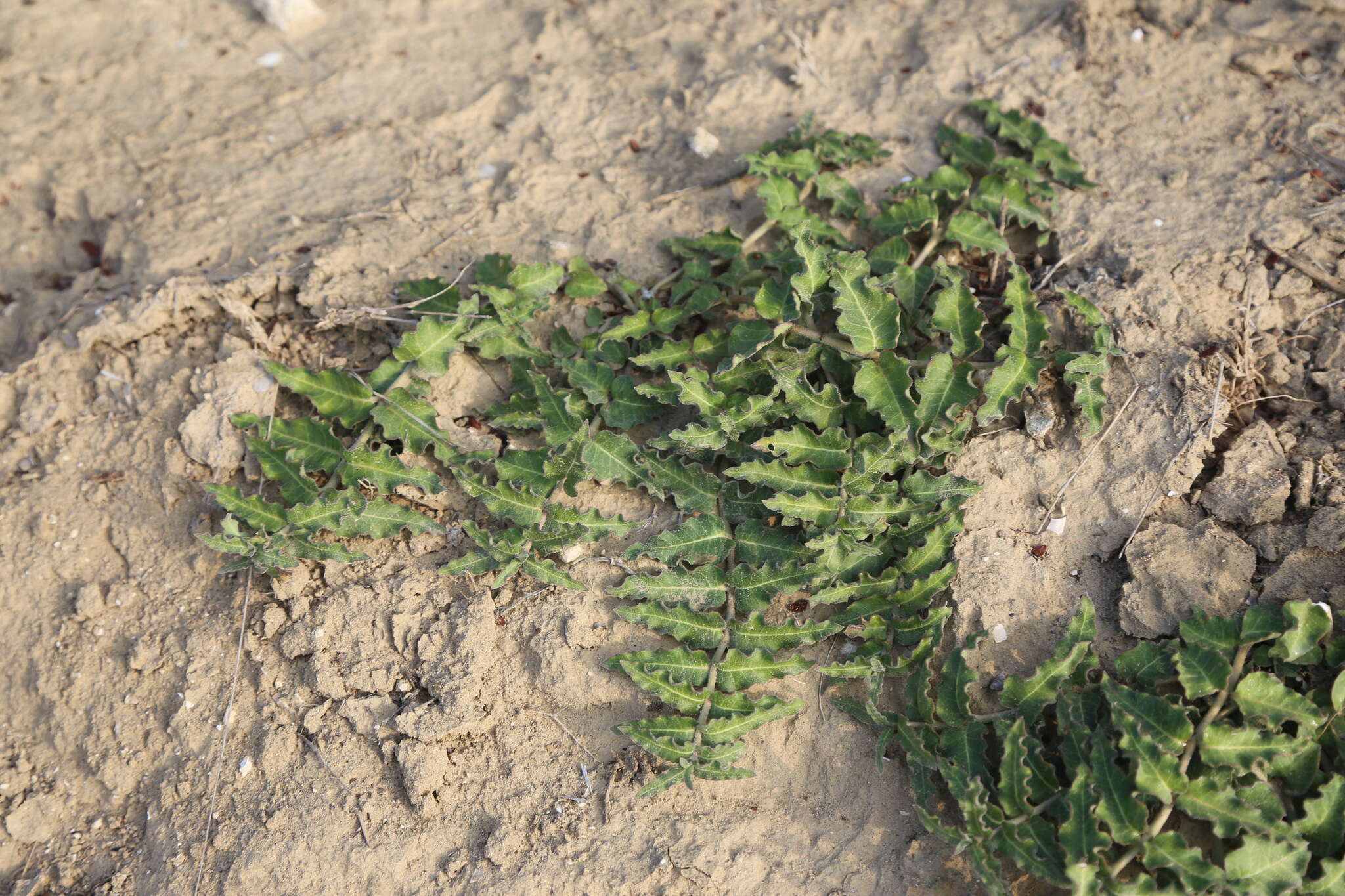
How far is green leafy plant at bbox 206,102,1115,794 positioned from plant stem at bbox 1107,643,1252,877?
0.77 metres

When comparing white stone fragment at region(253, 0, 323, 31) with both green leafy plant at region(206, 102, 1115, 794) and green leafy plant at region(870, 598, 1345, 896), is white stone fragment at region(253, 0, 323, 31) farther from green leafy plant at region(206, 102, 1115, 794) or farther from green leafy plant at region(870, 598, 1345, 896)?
green leafy plant at region(870, 598, 1345, 896)

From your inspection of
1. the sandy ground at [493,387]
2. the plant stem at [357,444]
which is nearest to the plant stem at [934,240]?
the sandy ground at [493,387]

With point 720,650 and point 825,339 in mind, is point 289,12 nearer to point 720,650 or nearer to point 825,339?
point 825,339

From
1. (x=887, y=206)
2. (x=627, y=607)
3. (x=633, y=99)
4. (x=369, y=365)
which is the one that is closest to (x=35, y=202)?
(x=369, y=365)

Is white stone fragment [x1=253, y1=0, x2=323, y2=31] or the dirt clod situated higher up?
white stone fragment [x1=253, y1=0, x2=323, y2=31]

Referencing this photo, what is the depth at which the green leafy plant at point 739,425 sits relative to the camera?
317cm

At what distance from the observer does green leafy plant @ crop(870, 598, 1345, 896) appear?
2.58m

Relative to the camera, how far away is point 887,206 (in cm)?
387

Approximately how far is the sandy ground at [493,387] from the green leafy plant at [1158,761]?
18cm

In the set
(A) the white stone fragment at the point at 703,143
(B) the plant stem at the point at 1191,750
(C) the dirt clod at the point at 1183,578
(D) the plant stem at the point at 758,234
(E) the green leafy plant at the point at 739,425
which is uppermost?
(A) the white stone fragment at the point at 703,143

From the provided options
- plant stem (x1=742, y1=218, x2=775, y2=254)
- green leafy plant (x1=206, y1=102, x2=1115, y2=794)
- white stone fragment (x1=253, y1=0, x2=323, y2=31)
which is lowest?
green leafy plant (x1=206, y1=102, x2=1115, y2=794)

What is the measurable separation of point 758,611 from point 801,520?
1.15 feet

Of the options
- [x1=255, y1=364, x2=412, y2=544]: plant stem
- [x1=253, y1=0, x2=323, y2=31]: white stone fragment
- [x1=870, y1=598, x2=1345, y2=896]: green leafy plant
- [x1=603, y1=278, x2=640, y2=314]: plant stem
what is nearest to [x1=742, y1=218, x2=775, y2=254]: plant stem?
[x1=603, y1=278, x2=640, y2=314]: plant stem

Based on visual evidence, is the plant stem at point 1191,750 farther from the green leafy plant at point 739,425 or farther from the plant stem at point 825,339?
the plant stem at point 825,339
